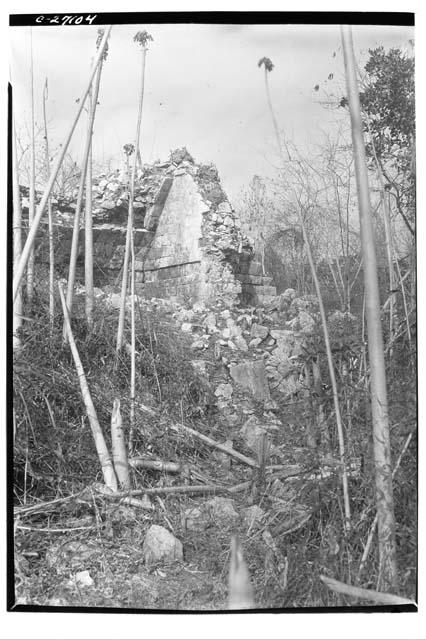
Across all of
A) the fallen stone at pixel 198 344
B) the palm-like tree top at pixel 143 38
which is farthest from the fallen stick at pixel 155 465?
the palm-like tree top at pixel 143 38

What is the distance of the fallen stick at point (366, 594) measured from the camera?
7.63 feet

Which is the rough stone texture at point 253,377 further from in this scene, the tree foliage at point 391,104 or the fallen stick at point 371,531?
the fallen stick at point 371,531

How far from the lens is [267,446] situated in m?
3.76

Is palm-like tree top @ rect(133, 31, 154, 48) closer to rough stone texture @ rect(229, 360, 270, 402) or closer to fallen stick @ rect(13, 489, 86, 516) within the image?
fallen stick @ rect(13, 489, 86, 516)

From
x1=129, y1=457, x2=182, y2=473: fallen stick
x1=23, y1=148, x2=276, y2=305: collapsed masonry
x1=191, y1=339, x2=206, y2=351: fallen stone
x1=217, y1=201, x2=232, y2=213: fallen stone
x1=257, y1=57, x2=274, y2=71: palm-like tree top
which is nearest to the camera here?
x1=257, y1=57, x2=274, y2=71: palm-like tree top

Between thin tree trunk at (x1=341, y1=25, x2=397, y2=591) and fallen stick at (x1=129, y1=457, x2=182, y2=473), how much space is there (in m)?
1.22

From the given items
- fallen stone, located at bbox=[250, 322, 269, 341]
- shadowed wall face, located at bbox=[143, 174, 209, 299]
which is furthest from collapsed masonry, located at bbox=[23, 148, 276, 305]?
fallen stone, located at bbox=[250, 322, 269, 341]

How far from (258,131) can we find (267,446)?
1.79 metres

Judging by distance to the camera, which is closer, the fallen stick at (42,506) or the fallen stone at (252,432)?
the fallen stick at (42,506)

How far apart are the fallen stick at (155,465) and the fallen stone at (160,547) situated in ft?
1.31

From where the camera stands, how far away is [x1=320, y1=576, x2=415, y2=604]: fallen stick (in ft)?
7.63

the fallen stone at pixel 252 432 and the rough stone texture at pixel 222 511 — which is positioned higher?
the fallen stone at pixel 252 432
